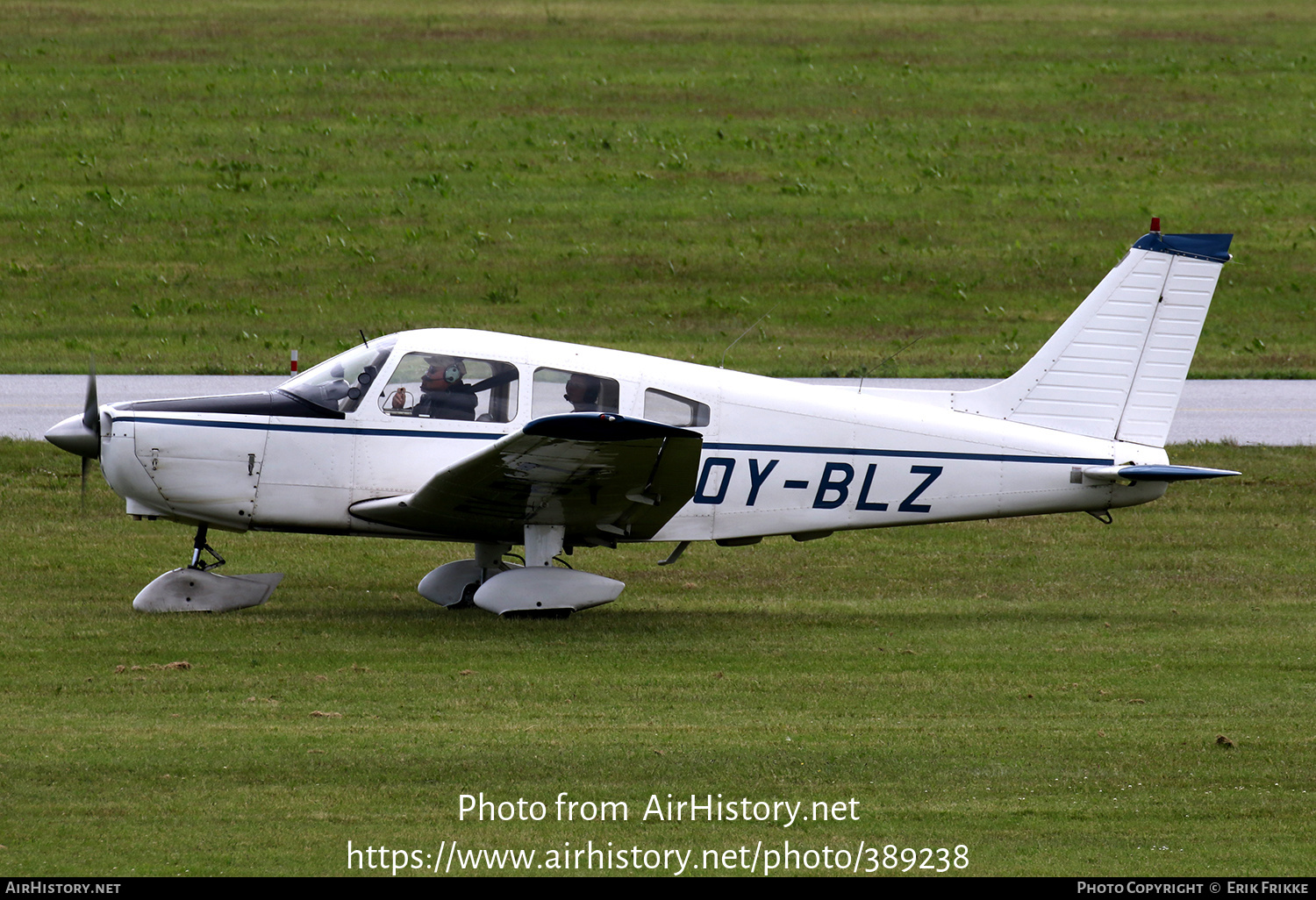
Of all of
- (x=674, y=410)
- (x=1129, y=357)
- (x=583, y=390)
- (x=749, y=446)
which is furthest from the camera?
(x=1129, y=357)

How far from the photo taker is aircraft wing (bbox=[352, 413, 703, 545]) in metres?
9.87

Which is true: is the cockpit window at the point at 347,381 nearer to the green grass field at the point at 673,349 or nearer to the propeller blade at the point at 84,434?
the propeller blade at the point at 84,434

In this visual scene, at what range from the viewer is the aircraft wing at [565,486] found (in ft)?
32.4

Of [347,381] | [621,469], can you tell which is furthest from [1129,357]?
[347,381]

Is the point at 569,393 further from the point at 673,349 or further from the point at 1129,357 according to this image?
the point at 673,349

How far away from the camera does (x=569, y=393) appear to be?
11070mm

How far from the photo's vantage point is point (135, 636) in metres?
10.2

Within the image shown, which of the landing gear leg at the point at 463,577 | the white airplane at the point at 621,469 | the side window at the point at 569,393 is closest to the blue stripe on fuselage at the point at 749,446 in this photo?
the white airplane at the point at 621,469

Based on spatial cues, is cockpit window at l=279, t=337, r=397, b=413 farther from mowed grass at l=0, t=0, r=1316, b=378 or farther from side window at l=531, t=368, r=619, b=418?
mowed grass at l=0, t=0, r=1316, b=378

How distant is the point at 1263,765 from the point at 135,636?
7231mm

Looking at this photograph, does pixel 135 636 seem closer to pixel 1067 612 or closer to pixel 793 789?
pixel 793 789

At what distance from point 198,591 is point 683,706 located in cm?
421

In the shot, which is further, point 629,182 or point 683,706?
point 629,182

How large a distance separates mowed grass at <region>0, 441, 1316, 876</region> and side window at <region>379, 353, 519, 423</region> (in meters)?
1.58
